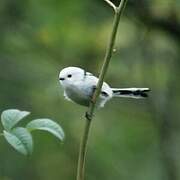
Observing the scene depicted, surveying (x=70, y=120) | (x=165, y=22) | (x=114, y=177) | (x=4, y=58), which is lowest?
(x=114, y=177)

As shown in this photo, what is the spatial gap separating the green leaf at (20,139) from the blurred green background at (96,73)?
3424mm

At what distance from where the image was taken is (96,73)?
6.17 m

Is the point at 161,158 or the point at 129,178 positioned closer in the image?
the point at 161,158

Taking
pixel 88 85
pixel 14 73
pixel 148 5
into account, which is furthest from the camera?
pixel 14 73

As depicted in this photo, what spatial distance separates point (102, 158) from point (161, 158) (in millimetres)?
682

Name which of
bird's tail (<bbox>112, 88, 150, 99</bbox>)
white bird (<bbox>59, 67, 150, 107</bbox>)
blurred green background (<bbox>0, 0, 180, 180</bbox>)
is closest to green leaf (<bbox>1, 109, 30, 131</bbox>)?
white bird (<bbox>59, 67, 150, 107</bbox>)

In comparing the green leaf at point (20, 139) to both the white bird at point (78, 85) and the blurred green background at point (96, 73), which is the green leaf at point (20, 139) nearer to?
the white bird at point (78, 85)

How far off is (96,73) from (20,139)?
13.1 ft

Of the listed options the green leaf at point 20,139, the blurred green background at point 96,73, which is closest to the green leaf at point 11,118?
the green leaf at point 20,139

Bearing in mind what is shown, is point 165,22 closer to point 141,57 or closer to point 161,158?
point 141,57

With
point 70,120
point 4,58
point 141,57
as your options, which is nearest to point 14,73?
point 4,58

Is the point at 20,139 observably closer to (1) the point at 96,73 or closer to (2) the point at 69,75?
(2) the point at 69,75

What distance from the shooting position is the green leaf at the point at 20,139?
7.11ft

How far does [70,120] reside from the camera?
673cm
